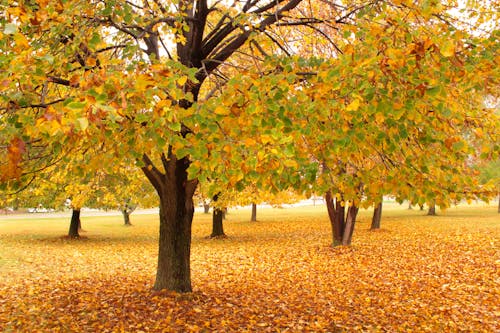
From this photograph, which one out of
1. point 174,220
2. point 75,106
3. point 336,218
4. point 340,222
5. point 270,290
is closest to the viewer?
point 75,106

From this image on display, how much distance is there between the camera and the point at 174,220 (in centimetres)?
872

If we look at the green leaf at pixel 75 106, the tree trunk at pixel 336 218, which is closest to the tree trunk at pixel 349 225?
the tree trunk at pixel 336 218

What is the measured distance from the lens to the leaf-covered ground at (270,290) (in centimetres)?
751

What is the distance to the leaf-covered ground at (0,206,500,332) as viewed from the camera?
7512mm

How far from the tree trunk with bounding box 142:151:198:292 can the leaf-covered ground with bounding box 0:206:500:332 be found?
0.39 metres

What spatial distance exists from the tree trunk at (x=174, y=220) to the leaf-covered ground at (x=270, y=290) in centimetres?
39

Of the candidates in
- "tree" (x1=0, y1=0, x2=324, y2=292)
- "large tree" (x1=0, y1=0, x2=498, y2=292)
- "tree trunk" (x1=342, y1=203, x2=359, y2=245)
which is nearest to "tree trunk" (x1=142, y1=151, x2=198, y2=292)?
"tree" (x1=0, y1=0, x2=324, y2=292)

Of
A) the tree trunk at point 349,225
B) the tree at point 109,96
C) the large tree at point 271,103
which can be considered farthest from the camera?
the tree trunk at point 349,225

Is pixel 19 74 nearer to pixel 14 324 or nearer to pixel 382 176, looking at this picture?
pixel 382 176

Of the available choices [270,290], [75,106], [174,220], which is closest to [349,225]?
[270,290]

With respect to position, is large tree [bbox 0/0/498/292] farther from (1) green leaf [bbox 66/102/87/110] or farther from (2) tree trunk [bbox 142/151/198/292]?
(2) tree trunk [bbox 142/151/198/292]

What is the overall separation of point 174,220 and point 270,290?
3.18m

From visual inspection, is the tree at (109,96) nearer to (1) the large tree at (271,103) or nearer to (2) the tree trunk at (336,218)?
(1) the large tree at (271,103)

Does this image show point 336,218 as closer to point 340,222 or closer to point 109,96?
point 340,222
